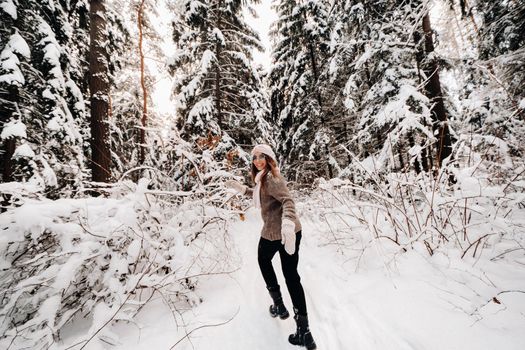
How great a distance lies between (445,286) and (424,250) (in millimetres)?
610

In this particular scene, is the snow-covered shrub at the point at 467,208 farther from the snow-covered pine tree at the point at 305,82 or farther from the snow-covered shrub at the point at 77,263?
the snow-covered pine tree at the point at 305,82

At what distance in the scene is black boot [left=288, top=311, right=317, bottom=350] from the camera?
2.08 m

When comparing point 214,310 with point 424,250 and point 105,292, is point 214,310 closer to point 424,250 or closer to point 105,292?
point 105,292

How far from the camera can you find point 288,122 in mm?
15031

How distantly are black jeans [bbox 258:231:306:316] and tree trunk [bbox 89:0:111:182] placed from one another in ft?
19.0

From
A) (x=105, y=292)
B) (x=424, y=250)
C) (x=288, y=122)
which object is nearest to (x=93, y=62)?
(x=105, y=292)

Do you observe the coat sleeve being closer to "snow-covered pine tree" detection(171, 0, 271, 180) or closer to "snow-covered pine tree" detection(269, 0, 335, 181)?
"snow-covered pine tree" detection(171, 0, 271, 180)

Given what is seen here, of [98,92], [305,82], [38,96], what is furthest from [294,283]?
[305,82]

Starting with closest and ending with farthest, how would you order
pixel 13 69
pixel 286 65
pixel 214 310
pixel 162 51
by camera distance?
pixel 214 310
pixel 13 69
pixel 162 51
pixel 286 65

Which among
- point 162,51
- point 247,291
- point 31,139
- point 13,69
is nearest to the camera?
point 247,291

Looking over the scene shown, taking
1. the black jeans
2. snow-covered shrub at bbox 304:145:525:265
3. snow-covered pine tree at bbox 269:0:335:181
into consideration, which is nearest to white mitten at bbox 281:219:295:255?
the black jeans

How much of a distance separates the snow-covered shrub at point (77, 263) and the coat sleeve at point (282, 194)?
1092 mm

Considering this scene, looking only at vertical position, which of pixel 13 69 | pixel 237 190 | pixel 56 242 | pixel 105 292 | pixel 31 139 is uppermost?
pixel 13 69

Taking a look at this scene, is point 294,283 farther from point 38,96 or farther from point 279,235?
Answer: point 38,96
